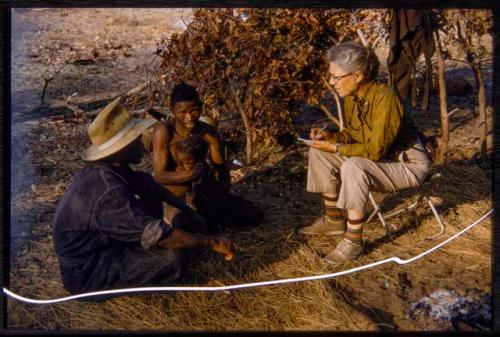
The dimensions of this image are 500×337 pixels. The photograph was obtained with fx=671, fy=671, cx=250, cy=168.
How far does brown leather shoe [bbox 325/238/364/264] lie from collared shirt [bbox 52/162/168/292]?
1429mm

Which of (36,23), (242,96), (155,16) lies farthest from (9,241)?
(155,16)

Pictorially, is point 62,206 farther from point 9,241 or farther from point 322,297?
point 322,297

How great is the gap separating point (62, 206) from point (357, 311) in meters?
2.09

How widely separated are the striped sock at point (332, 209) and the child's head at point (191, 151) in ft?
3.81

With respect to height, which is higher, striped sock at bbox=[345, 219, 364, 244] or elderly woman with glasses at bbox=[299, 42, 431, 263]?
elderly woman with glasses at bbox=[299, 42, 431, 263]

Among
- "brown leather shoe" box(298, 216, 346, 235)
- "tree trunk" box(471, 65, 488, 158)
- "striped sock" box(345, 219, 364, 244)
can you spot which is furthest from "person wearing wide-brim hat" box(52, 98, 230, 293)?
"tree trunk" box(471, 65, 488, 158)

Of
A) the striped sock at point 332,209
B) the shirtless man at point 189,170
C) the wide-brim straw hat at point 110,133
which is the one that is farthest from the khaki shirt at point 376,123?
the wide-brim straw hat at point 110,133

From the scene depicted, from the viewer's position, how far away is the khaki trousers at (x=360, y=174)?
5.07 metres

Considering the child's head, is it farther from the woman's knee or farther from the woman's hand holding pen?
the woman's knee

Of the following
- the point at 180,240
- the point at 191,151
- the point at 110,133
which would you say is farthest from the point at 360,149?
the point at 110,133

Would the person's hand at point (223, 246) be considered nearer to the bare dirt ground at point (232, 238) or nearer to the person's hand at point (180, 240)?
the person's hand at point (180, 240)

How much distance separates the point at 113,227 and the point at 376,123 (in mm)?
2113

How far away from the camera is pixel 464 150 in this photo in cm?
739

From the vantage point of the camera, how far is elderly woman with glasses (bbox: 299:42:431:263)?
5027mm
